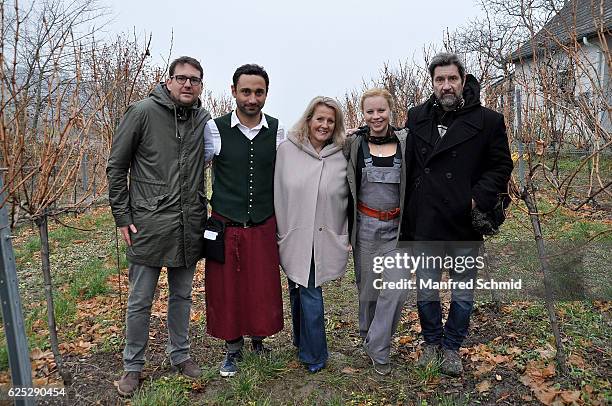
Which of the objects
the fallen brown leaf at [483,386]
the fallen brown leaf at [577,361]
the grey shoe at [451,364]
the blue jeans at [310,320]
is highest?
the blue jeans at [310,320]

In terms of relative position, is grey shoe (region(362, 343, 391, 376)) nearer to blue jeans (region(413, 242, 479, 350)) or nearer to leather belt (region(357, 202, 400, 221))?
blue jeans (region(413, 242, 479, 350))

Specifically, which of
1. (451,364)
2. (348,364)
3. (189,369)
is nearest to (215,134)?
(189,369)

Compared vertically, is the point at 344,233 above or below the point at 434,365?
above

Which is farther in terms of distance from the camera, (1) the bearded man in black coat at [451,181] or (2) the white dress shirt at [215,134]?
(2) the white dress shirt at [215,134]

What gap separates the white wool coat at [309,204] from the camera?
3.04 metres

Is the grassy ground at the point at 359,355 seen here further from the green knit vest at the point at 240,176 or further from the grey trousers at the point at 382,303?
the green knit vest at the point at 240,176

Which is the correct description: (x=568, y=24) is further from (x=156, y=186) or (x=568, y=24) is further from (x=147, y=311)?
(x=147, y=311)

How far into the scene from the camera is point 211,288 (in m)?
3.08

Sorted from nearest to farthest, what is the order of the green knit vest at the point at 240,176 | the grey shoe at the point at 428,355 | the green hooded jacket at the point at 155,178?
the green hooded jacket at the point at 155,178 → the green knit vest at the point at 240,176 → the grey shoe at the point at 428,355

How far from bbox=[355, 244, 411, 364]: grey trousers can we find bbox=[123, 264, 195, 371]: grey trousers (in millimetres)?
1235

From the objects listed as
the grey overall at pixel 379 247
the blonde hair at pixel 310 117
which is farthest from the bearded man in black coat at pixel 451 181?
the blonde hair at pixel 310 117

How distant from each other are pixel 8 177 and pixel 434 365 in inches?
113

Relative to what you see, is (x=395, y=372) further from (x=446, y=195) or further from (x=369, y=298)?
(x=446, y=195)

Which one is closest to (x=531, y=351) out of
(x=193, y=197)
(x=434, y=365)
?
(x=434, y=365)
